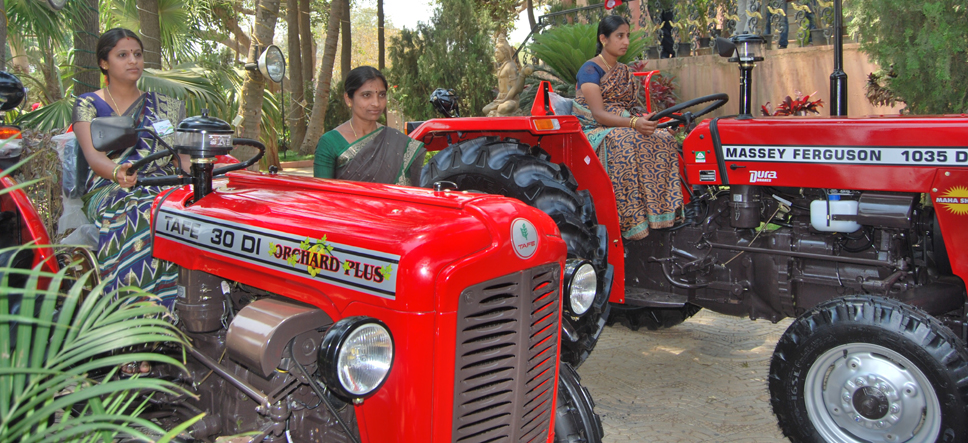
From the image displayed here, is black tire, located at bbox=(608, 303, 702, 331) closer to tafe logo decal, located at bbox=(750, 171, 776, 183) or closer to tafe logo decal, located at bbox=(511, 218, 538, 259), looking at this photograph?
tafe logo decal, located at bbox=(750, 171, 776, 183)

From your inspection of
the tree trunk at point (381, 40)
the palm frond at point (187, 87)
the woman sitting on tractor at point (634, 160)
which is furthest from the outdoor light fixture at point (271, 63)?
the tree trunk at point (381, 40)

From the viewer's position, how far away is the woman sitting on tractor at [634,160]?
3918 millimetres

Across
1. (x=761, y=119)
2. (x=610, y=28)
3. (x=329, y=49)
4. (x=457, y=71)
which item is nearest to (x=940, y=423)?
(x=761, y=119)

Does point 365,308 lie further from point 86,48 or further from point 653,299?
point 86,48

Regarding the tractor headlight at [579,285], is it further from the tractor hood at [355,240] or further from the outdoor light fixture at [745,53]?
the outdoor light fixture at [745,53]

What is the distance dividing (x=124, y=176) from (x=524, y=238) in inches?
68.9

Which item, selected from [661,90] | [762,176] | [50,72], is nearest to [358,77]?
[762,176]

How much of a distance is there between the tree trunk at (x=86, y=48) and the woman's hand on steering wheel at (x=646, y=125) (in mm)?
4529

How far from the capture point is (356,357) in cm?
176

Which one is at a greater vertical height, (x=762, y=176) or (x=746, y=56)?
(x=746, y=56)

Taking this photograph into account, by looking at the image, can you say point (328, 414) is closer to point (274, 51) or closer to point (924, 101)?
point (274, 51)

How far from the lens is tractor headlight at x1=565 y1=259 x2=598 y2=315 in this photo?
2352 millimetres

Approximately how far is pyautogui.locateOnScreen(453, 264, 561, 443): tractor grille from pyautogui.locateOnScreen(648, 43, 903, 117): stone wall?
305 inches

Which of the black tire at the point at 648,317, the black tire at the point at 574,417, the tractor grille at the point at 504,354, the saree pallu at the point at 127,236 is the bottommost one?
the black tire at the point at 648,317
